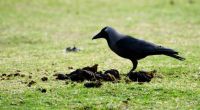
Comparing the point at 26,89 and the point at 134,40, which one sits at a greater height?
the point at 134,40

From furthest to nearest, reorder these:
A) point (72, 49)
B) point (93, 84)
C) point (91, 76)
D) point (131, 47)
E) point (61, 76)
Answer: point (72, 49) → point (131, 47) → point (61, 76) → point (91, 76) → point (93, 84)

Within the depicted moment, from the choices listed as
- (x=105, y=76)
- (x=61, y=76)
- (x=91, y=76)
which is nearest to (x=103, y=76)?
(x=105, y=76)

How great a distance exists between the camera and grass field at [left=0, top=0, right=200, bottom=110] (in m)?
13.1

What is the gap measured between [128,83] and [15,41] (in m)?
10.2

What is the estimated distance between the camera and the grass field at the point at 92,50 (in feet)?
43.0

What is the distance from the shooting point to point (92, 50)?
21375 millimetres

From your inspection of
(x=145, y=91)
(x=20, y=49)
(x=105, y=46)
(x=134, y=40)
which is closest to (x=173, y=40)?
(x=105, y=46)

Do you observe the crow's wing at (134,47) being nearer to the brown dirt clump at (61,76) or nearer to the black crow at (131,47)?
the black crow at (131,47)

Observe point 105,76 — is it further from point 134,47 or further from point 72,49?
point 72,49

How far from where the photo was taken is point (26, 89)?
46.4ft

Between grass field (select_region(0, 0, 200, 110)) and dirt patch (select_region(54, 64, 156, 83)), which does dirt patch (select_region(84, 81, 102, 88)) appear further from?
dirt patch (select_region(54, 64, 156, 83))

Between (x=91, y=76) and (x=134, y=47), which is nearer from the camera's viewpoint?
(x=91, y=76)

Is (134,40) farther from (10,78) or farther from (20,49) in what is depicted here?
(20,49)

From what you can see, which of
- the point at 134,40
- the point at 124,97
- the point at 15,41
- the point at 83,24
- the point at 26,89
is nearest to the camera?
the point at 124,97
